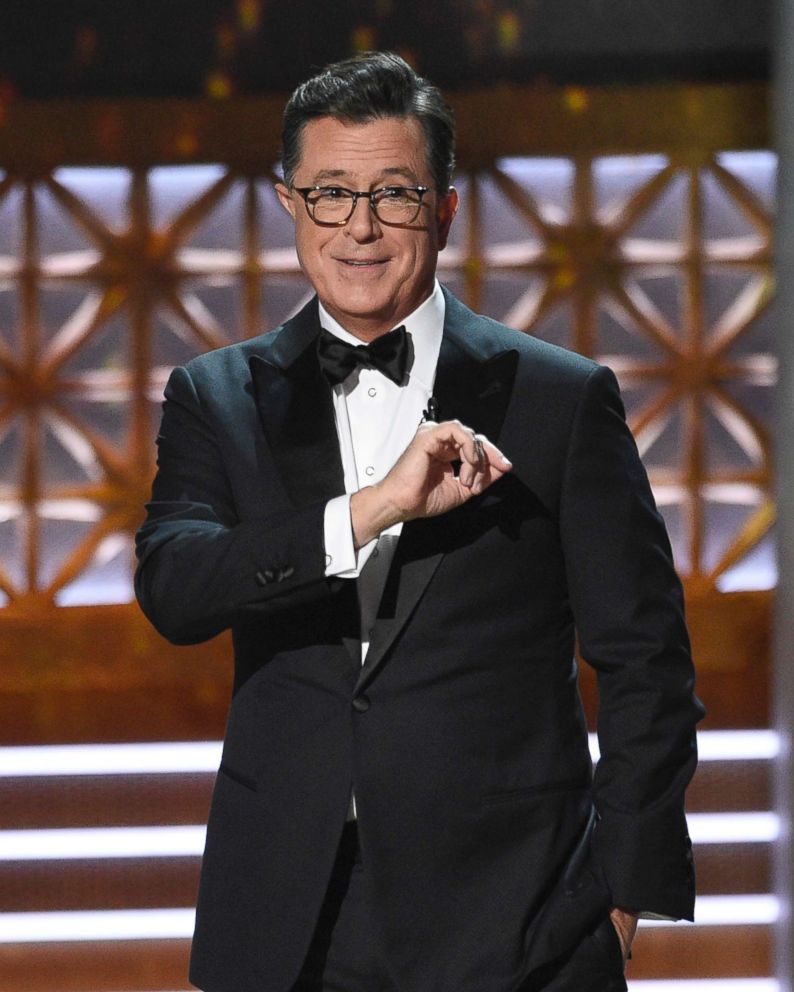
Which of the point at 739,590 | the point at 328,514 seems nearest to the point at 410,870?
the point at 328,514

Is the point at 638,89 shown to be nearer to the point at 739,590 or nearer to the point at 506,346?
the point at 739,590

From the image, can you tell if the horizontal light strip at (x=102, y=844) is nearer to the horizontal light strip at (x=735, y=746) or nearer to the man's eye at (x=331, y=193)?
the horizontal light strip at (x=735, y=746)

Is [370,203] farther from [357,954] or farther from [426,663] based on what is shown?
[357,954]

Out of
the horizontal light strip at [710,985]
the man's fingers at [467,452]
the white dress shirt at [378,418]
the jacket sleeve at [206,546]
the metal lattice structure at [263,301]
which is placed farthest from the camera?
the metal lattice structure at [263,301]

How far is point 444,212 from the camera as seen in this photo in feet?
4.80

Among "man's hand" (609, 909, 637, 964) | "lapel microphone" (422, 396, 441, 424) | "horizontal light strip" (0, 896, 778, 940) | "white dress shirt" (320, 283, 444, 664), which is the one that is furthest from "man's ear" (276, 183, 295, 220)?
"horizontal light strip" (0, 896, 778, 940)

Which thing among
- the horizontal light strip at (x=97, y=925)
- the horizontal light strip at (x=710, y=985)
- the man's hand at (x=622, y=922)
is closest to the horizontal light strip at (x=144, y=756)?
the horizontal light strip at (x=97, y=925)

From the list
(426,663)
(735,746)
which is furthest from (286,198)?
(735,746)

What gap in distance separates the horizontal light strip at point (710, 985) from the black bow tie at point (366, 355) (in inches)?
88.1

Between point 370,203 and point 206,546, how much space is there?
0.34 m

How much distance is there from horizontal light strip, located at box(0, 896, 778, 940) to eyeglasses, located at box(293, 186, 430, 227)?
92.3 inches

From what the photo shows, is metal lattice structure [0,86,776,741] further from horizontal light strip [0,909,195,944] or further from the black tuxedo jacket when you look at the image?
the black tuxedo jacket

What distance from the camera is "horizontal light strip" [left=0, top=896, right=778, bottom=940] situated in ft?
11.2

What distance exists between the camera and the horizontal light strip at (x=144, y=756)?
3.59m
